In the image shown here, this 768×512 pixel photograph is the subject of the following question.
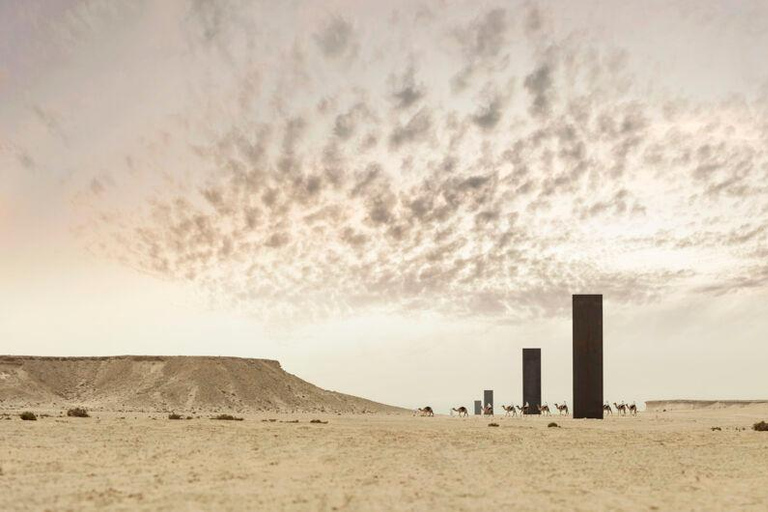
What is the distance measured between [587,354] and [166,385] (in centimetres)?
4257

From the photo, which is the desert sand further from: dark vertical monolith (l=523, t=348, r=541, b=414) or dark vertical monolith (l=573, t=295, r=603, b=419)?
dark vertical monolith (l=523, t=348, r=541, b=414)

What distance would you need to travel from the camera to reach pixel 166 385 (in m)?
66.8

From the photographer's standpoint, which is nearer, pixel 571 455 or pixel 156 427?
pixel 571 455

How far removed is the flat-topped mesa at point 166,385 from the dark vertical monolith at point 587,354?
30.4 meters

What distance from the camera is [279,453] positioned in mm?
19406

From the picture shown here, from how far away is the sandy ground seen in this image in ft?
41.8

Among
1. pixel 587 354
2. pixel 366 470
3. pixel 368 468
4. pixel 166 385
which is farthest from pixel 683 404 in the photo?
pixel 366 470

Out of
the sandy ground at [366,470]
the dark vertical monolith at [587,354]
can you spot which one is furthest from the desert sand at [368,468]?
the dark vertical monolith at [587,354]

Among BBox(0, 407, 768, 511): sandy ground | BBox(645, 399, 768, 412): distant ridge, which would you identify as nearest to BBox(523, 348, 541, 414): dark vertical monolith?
BBox(645, 399, 768, 412): distant ridge

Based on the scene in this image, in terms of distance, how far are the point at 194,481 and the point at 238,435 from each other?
9832 millimetres

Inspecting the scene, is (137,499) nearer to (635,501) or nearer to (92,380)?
(635,501)

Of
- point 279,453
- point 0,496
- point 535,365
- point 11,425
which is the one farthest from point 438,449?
point 535,365

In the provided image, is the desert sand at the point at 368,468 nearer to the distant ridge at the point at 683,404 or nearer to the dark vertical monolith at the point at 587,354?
the dark vertical monolith at the point at 587,354

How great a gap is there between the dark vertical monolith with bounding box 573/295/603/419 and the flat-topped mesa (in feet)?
99.9
